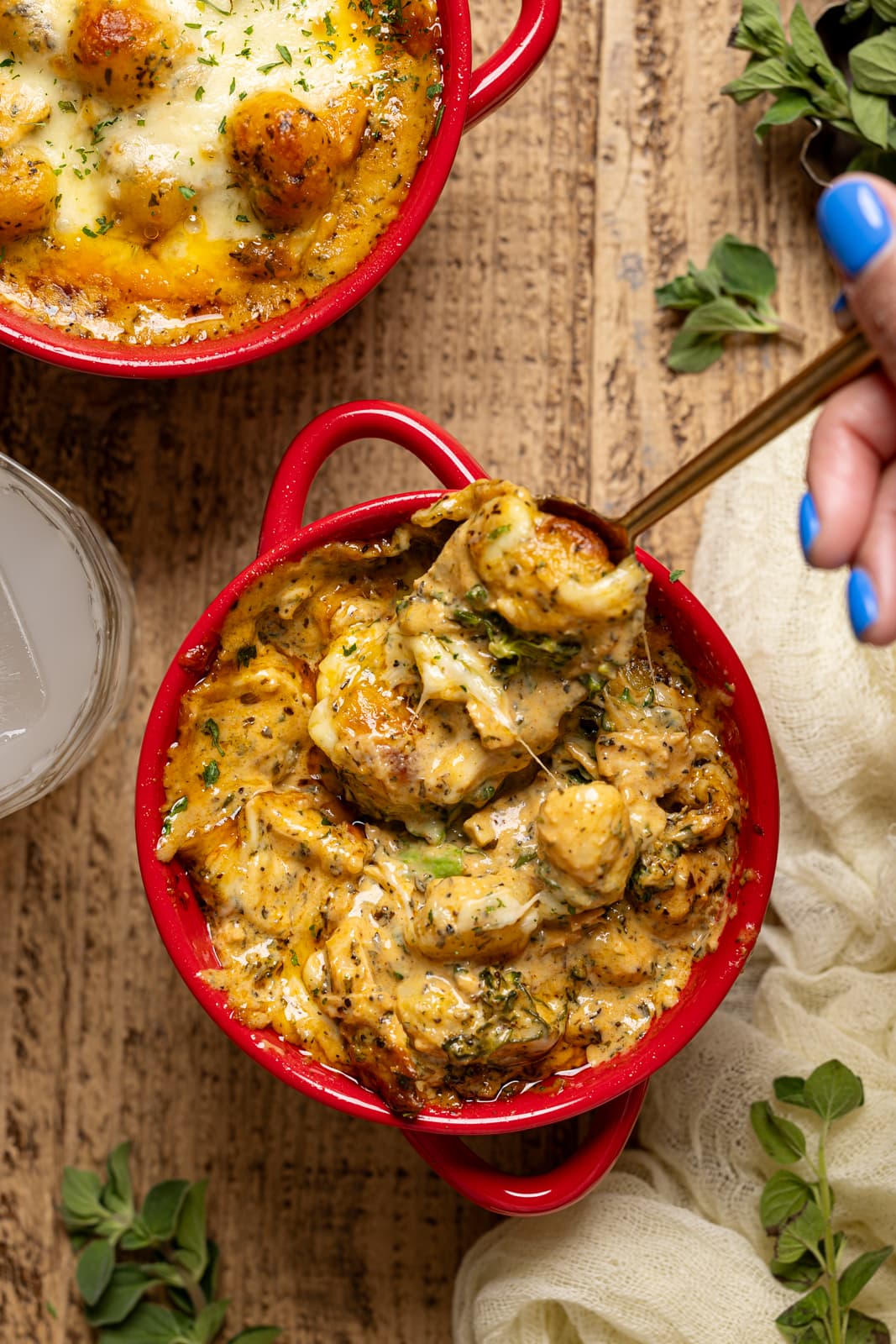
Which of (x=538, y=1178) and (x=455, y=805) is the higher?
(x=455, y=805)

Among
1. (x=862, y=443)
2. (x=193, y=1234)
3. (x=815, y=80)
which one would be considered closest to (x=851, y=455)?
(x=862, y=443)

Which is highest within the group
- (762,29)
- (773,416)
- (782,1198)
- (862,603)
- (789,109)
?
(762,29)

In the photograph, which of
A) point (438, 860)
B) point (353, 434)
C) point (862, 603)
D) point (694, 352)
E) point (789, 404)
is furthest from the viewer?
point (694, 352)

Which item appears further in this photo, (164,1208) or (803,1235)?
(164,1208)

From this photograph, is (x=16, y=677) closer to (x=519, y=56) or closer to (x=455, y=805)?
(x=455, y=805)

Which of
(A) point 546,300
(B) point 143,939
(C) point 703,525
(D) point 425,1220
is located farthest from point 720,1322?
(A) point 546,300

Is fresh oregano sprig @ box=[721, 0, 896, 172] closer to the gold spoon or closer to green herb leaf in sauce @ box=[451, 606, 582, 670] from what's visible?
the gold spoon
